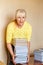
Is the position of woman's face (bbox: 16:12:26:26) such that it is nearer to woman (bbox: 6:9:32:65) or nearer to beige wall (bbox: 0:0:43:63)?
woman (bbox: 6:9:32:65)

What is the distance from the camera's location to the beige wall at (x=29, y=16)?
2193mm

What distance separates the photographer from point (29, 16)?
2.41 metres

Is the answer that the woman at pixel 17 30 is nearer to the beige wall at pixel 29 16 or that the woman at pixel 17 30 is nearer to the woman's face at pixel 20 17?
the woman's face at pixel 20 17

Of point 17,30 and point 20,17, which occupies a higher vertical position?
point 20,17

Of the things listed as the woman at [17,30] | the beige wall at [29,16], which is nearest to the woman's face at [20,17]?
the woman at [17,30]

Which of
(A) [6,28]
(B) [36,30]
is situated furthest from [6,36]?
(B) [36,30]

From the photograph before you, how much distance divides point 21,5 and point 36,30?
41 cm

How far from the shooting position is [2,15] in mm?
2182

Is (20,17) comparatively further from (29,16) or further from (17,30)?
Result: (29,16)

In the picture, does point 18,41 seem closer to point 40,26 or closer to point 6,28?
point 6,28

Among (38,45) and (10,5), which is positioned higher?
(10,5)

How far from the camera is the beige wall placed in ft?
7.20

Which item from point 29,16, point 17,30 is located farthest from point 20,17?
point 29,16

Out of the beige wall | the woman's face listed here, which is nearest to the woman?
the woman's face
